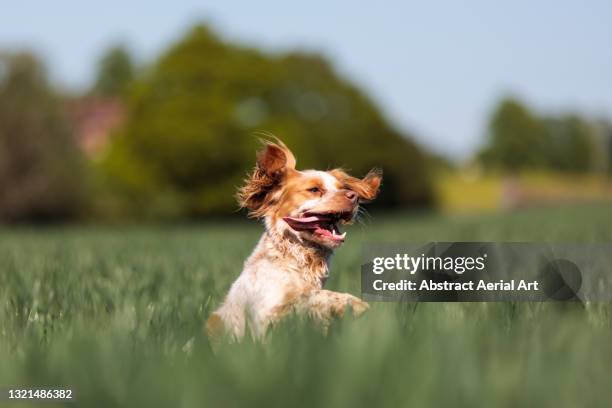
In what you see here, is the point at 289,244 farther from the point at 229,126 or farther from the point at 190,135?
the point at 229,126

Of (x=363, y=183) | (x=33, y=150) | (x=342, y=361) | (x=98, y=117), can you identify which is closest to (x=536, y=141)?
(x=98, y=117)

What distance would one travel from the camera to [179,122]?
54500 mm

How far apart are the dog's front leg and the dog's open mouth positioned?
0.24 metres

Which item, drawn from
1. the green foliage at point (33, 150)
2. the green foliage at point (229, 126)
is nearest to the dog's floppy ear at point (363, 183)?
the green foliage at point (33, 150)

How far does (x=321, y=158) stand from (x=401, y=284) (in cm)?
5954

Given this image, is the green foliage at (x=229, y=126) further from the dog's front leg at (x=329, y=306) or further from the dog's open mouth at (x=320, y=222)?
the dog's front leg at (x=329, y=306)

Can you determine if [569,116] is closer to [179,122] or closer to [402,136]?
[402,136]

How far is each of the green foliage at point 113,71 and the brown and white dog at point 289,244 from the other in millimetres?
133539

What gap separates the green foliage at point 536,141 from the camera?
110562 mm

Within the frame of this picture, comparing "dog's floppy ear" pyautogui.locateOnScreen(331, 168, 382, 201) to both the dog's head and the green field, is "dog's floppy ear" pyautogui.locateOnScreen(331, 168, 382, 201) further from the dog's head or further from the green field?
the green field

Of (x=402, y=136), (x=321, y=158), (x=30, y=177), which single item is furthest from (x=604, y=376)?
(x=402, y=136)

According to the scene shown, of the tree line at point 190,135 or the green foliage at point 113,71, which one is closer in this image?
the tree line at point 190,135

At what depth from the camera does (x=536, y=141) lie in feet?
384

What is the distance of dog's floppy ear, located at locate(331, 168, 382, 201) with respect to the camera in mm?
2967
